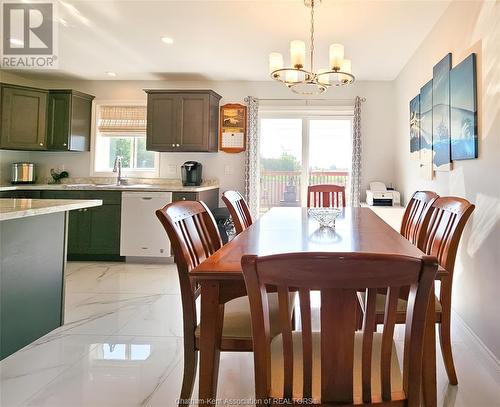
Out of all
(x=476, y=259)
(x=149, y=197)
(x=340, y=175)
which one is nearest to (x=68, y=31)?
(x=149, y=197)

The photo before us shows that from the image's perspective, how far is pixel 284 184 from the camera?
15.8 ft

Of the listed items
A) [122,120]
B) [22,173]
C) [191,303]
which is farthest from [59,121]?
[191,303]

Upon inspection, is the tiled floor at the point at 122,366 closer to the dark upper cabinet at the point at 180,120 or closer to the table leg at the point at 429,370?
the table leg at the point at 429,370

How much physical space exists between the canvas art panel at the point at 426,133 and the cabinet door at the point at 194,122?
8.41 feet

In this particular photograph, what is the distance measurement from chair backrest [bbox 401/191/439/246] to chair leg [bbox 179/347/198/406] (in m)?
1.40

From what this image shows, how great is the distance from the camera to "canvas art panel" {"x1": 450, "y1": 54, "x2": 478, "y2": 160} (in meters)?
2.08

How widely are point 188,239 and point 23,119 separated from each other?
4227 mm

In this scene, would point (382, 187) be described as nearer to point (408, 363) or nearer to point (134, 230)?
point (134, 230)

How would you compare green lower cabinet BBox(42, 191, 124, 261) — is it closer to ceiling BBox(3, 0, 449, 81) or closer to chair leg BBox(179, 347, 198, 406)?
ceiling BBox(3, 0, 449, 81)

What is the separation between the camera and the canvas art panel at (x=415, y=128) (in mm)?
3332

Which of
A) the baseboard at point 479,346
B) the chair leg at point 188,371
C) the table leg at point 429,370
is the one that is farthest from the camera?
the baseboard at point 479,346

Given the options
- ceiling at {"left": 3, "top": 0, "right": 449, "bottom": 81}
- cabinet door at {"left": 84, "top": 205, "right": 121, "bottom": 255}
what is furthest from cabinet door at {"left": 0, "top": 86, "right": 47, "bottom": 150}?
cabinet door at {"left": 84, "top": 205, "right": 121, "bottom": 255}

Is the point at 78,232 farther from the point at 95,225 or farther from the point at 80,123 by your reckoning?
the point at 80,123

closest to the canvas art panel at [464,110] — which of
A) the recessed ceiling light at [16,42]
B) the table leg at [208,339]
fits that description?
→ the table leg at [208,339]
